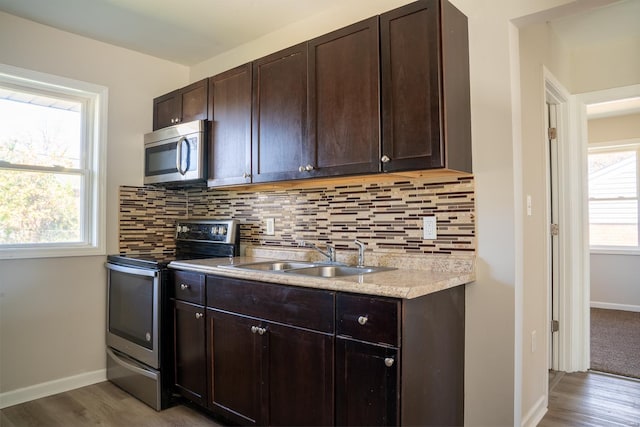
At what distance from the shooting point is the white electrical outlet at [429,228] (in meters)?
2.12

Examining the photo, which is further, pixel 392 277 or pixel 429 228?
pixel 429 228

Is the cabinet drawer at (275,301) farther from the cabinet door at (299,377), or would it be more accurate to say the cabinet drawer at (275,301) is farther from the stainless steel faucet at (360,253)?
the stainless steel faucet at (360,253)

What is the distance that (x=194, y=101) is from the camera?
2959 millimetres

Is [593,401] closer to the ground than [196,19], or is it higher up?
closer to the ground

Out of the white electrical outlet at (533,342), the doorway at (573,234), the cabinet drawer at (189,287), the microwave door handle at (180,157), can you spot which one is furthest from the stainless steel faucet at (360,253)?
the doorway at (573,234)

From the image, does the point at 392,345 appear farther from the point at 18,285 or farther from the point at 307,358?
the point at 18,285

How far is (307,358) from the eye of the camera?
1812mm

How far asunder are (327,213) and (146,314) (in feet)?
4.19

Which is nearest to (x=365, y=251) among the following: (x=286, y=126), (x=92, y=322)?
(x=286, y=126)

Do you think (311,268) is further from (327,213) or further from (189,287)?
(189,287)

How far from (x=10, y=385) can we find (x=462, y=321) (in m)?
2.73

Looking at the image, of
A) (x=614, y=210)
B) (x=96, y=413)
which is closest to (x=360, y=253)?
(x=96, y=413)

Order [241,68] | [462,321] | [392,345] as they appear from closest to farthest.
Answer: [392,345]
[462,321]
[241,68]

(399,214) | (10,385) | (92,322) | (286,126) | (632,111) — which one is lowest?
(10,385)
